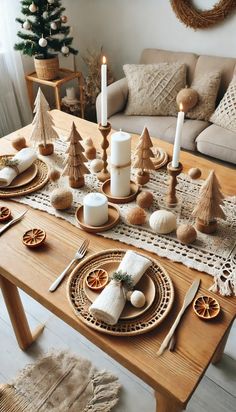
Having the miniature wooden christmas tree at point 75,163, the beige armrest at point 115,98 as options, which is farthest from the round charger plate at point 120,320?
the beige armrest at point 115,98

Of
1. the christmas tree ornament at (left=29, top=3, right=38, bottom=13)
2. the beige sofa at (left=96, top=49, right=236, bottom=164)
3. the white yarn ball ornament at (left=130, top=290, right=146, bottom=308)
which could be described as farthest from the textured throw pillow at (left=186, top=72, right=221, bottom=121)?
the white yarn ball ornament at (left=130, top=290, right=146, bottom=308)

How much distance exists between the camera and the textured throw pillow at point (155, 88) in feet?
8.25

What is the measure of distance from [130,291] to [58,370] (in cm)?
73

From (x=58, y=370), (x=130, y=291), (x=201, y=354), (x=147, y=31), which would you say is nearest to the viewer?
(x=201, y=354)

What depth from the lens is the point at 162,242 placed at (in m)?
1.07

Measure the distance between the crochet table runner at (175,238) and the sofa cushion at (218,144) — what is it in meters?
0.96

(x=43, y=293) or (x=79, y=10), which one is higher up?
(x=79, y=10)

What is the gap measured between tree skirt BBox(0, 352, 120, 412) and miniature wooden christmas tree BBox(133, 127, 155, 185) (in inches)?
30.6

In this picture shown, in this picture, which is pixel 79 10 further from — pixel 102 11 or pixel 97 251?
pixel 97 251

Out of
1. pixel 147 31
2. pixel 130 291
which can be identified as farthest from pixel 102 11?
pixel 130 291

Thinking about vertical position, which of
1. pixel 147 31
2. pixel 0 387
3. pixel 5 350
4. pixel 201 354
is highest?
pixel 147 31

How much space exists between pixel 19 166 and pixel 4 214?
227 mm

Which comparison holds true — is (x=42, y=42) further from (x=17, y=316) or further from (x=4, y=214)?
(x=17, y=316)

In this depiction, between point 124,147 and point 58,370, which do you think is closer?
point 124,147
